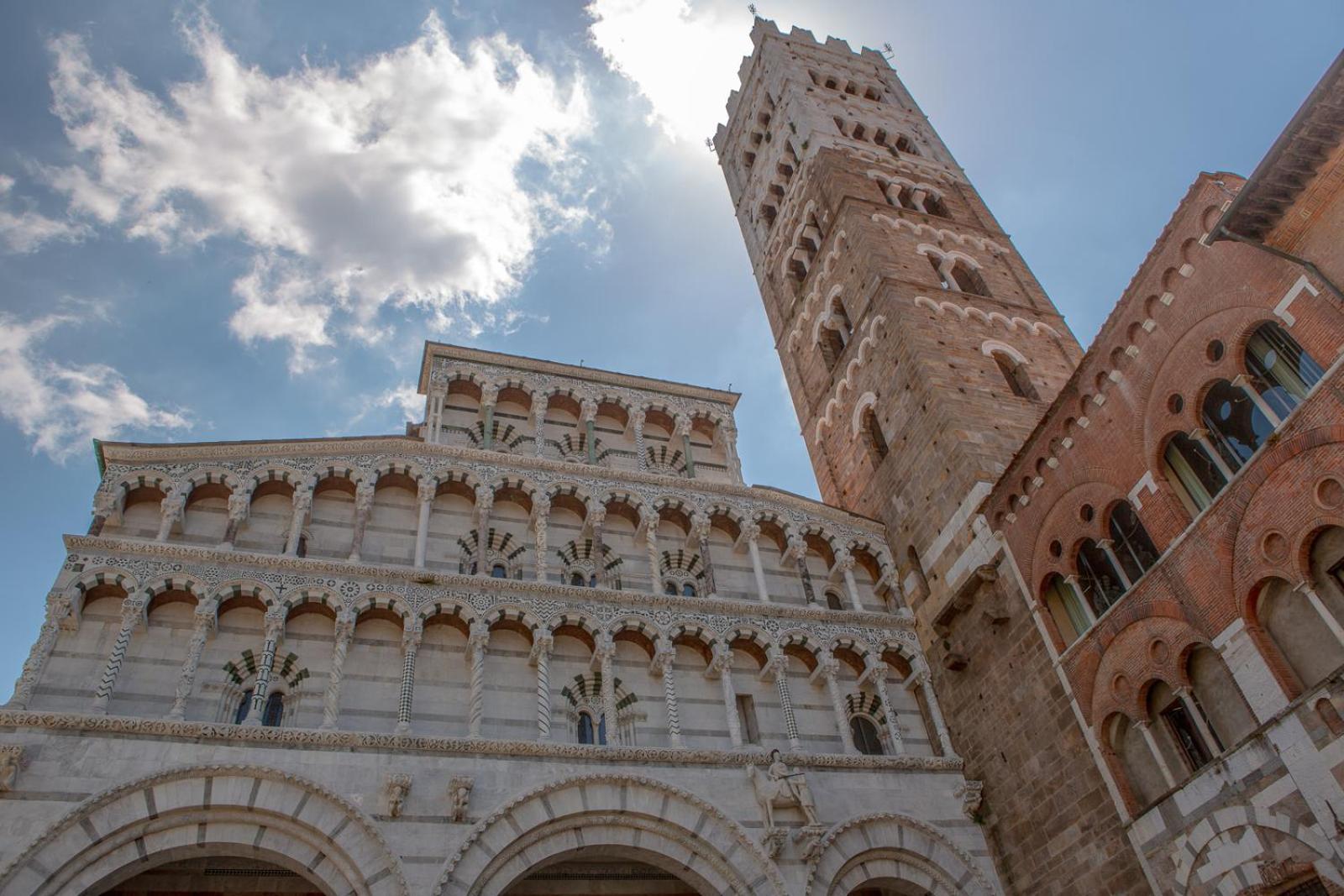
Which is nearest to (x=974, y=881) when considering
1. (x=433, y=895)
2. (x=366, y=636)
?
(x=433, y=895)

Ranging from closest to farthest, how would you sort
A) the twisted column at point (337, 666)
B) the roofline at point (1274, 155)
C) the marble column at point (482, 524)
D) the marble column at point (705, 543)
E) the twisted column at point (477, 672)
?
the roofline at point (1274, 155), the twisted column at point (337, 666), the twisted column at point (477, 672), the marble column at point (482, 524), the marble column at point (705, 543)

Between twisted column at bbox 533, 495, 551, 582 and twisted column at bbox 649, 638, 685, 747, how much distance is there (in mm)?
1945

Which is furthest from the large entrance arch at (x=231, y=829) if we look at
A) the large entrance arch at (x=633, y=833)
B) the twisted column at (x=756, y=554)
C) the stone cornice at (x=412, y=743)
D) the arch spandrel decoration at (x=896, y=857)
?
the twisted column at (x=756, y=554)

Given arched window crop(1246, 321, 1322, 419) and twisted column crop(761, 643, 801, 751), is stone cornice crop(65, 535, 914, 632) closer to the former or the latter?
twisted column crop(761, 643, 801, 751)

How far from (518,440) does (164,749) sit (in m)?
7.66

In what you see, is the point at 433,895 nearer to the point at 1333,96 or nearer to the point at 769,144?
the point at 1333,96

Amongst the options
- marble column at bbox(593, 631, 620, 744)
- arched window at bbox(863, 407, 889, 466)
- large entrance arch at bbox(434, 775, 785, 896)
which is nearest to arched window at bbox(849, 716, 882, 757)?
large entrance arch at bbox(434, 775, 785, 896)

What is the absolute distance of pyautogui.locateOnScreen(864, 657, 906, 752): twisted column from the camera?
1380 cm

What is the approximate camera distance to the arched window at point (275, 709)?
11.8m

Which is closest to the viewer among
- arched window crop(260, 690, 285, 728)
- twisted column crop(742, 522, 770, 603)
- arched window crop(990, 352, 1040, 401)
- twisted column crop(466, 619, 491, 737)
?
arched window crop(260, 690, 285, 728)

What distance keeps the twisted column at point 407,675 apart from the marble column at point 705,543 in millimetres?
4438

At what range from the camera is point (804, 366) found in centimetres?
2291

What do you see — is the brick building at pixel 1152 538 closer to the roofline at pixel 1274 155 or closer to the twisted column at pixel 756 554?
the roofline at pixel 1274 155

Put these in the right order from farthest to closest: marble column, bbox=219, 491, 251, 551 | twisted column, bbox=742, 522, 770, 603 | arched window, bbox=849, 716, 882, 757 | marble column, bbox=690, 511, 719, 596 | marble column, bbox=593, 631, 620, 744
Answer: twisted column, bbox=742, 522, 770, 603 → marble column, bbox=690, 511, 719, 596 → arched window, bbox=849, 716, 882, 757 → marble column, bbox=219, 491, 251, 551 → marble column, bbox=593, 631, 620, 744
